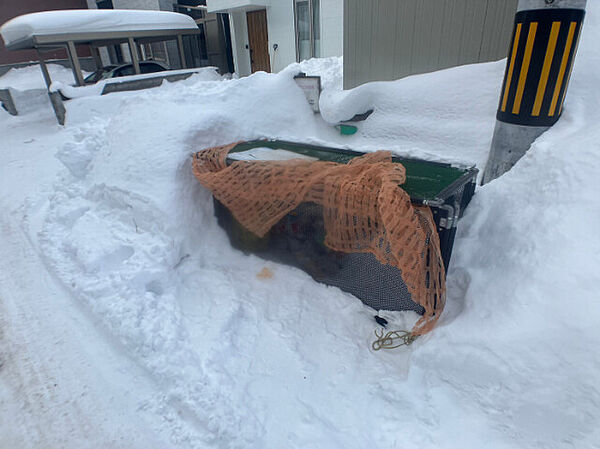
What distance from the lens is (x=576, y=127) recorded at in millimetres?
2832

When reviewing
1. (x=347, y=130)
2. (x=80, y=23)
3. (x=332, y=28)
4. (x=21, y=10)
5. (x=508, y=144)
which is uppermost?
(x=21, y=10)

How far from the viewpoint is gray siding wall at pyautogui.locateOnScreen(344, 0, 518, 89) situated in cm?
442

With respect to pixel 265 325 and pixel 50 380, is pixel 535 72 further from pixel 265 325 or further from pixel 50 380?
pixel 50 380

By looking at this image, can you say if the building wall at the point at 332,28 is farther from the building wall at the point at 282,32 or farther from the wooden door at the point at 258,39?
the wooden door at the point at 258,39

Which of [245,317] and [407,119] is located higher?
[407,119]

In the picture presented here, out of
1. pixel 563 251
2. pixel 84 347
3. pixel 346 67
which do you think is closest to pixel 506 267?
pixel 563 251

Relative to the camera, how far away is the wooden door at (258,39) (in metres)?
10.7

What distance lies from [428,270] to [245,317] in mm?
1317

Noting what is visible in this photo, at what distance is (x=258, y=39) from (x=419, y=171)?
10.4m

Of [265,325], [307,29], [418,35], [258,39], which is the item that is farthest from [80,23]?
[265,325]

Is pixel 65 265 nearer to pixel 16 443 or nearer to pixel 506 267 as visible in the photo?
pixel 16 443

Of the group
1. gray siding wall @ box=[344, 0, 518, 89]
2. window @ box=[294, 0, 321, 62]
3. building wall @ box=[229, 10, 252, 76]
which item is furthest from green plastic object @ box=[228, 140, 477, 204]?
building wall @ box=[229, 10, 252, 76]

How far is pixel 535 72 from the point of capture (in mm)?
2828

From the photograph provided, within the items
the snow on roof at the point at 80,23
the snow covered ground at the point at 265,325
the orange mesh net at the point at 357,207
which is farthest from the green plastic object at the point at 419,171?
the snow on roof at the point at 80,23
